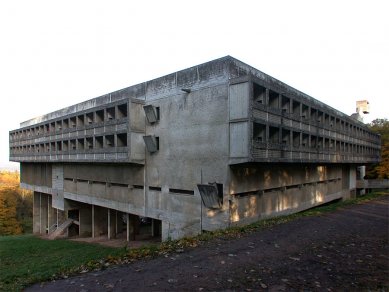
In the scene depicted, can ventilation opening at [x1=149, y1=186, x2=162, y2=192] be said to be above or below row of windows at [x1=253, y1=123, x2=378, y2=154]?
below

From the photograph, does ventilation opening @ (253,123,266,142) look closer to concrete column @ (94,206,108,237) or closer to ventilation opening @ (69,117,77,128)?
ventilation opening @ (69,117,77,128)

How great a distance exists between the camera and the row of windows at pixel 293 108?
14.1 meters

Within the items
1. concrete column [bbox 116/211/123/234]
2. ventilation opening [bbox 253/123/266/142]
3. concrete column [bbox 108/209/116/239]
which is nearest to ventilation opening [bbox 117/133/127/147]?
ventilation opening [bbox 253/123/266/142]

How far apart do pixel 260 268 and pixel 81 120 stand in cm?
1939

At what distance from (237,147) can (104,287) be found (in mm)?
8892

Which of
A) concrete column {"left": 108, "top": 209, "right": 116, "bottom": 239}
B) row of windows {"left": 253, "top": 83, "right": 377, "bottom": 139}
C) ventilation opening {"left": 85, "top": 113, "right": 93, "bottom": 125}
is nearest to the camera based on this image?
row of windows {"left": 253, "top": 83, "right": 377, "bottom": 139}

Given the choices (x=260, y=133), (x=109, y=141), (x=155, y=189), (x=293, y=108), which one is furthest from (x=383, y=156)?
(x=109, y=141)

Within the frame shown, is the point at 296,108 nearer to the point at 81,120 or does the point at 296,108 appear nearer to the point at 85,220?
the point at 81,120

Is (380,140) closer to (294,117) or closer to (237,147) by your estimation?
(294,117)

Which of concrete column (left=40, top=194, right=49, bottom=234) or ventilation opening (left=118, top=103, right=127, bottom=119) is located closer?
ventilation opening (left=118, top=103, right=127, bottom=119)

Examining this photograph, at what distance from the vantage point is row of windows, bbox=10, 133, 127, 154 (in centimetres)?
1870

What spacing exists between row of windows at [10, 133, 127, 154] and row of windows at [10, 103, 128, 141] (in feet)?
3.53

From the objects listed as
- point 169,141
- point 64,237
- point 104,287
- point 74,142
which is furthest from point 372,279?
point 64,237

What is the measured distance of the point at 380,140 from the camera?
38.0m
